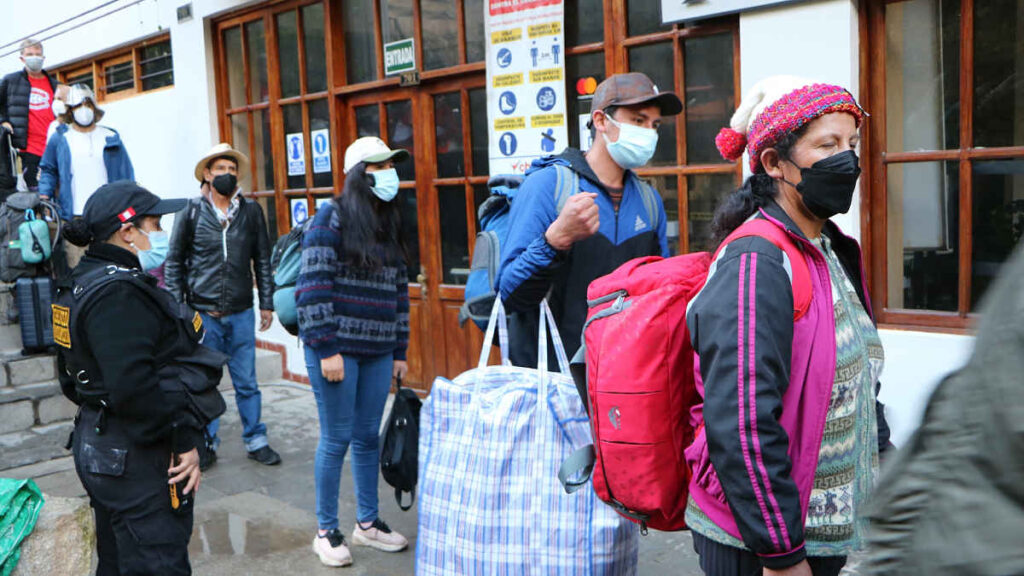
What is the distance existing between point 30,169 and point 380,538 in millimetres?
6446

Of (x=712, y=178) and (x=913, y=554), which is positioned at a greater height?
(x=712, y=178)

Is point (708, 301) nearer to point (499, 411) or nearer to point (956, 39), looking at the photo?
Result: point (499, 411)

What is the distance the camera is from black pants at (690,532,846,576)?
2.03 metres

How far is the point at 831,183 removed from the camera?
2.09 m

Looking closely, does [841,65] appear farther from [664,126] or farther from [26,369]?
[26,369]

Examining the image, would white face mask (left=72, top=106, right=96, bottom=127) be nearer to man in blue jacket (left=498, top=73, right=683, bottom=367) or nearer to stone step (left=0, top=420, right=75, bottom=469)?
stone step (left=0, top=420, right=75, bottom=469)

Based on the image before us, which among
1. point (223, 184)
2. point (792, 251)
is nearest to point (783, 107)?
point (792, 251)

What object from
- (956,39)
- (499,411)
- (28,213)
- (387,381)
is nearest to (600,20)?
(956,39)

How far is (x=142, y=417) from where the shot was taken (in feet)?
9.82

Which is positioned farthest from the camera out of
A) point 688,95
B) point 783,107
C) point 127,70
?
point 127,70

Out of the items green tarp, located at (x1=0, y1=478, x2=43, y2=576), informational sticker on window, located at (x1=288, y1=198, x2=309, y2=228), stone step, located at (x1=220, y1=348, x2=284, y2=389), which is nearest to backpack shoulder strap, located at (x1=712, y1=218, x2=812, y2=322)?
green tarp, located at (x1=0, y1=478, x2=43, y2=576)

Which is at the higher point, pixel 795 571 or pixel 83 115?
pixel 83 115

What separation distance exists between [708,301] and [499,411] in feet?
3.36

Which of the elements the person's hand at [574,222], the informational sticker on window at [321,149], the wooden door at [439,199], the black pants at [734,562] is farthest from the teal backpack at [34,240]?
the black pants at [734,562]
